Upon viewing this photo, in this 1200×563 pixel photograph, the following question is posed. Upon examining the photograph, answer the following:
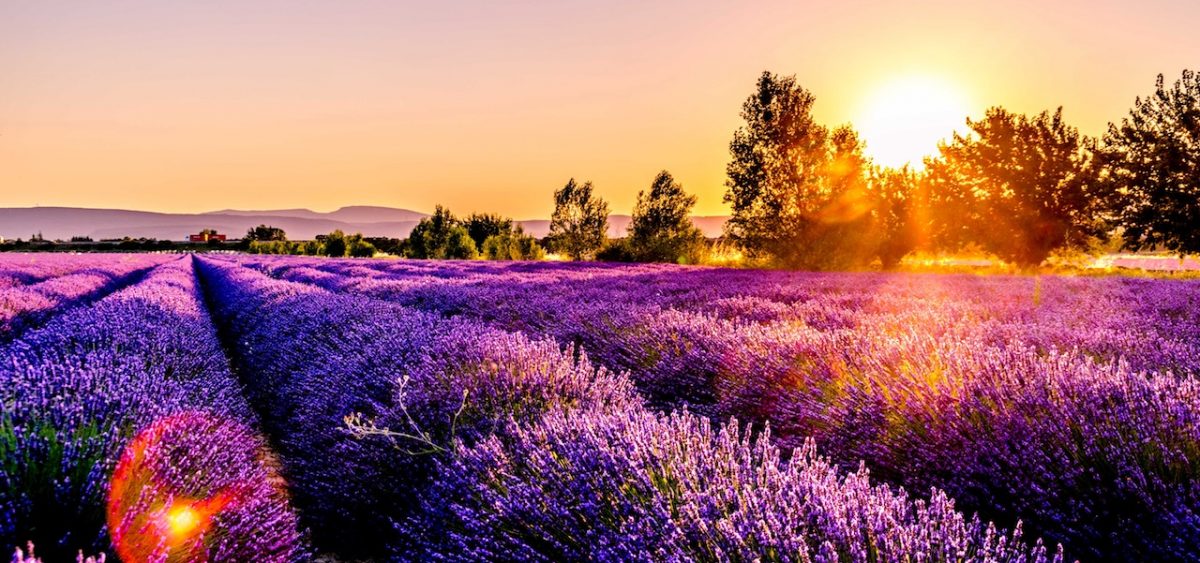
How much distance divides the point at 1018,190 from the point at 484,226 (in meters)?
47.8

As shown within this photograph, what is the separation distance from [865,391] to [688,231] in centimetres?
3583

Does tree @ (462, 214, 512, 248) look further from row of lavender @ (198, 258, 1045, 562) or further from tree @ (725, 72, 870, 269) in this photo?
row of lavender @ (198, 258, 1045, 562)

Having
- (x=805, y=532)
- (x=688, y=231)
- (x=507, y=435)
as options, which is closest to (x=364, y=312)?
(x=507, y=435)

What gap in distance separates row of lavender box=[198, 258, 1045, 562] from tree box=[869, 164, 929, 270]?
79.4 ft

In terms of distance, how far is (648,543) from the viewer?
120 centimetres

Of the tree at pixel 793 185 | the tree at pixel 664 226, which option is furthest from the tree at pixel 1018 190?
the tree at pixel 664 226

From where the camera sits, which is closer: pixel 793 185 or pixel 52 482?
pixel 52 482

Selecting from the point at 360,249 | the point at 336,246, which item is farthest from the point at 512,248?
the point at 336,246

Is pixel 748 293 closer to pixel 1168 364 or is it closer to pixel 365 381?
pixel 1168 364

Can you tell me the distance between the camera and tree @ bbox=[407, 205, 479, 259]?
45.9 meters

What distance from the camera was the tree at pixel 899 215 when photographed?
24766mm

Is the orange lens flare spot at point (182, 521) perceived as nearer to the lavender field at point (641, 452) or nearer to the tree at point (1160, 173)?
the lavender field at point (641, 452)

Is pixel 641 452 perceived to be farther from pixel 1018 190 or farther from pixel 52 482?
pixel 1018 190

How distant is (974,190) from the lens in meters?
27.6
